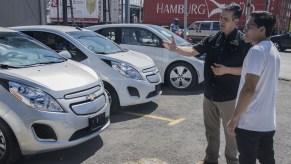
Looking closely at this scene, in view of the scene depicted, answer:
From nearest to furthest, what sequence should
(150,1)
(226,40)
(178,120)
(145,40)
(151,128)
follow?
(226,40)
(151,128)
(178,120)
(145,40)
(150,1)

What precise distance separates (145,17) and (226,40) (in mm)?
24859

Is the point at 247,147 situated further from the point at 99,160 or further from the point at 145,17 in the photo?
the point at 145,17

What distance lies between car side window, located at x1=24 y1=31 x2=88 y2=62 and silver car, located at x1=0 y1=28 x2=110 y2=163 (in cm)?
156

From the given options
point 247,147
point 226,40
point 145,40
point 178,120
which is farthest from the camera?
point 145,40

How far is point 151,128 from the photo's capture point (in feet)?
17.1

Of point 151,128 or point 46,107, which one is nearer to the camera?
point 46,107

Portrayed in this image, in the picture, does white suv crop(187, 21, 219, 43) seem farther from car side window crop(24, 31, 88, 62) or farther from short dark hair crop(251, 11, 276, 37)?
short dark hair crop(251, 11, 276, 37)

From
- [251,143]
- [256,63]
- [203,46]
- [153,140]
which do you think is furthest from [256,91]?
[153,140]

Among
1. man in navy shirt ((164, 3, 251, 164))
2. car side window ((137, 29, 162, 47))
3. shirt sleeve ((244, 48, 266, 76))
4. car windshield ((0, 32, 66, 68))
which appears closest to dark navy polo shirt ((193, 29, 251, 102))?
man in navy shirt ((164, 3, 251, 164))

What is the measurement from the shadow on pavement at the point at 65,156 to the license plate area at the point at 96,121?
0.35 meters

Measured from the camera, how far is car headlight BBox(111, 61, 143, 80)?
585cm

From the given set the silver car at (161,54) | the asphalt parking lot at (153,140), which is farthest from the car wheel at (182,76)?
the asphalt parking lot at (153,140)

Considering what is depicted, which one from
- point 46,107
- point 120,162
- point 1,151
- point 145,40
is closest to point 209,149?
point 120,162

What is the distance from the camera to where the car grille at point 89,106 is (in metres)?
3.87
